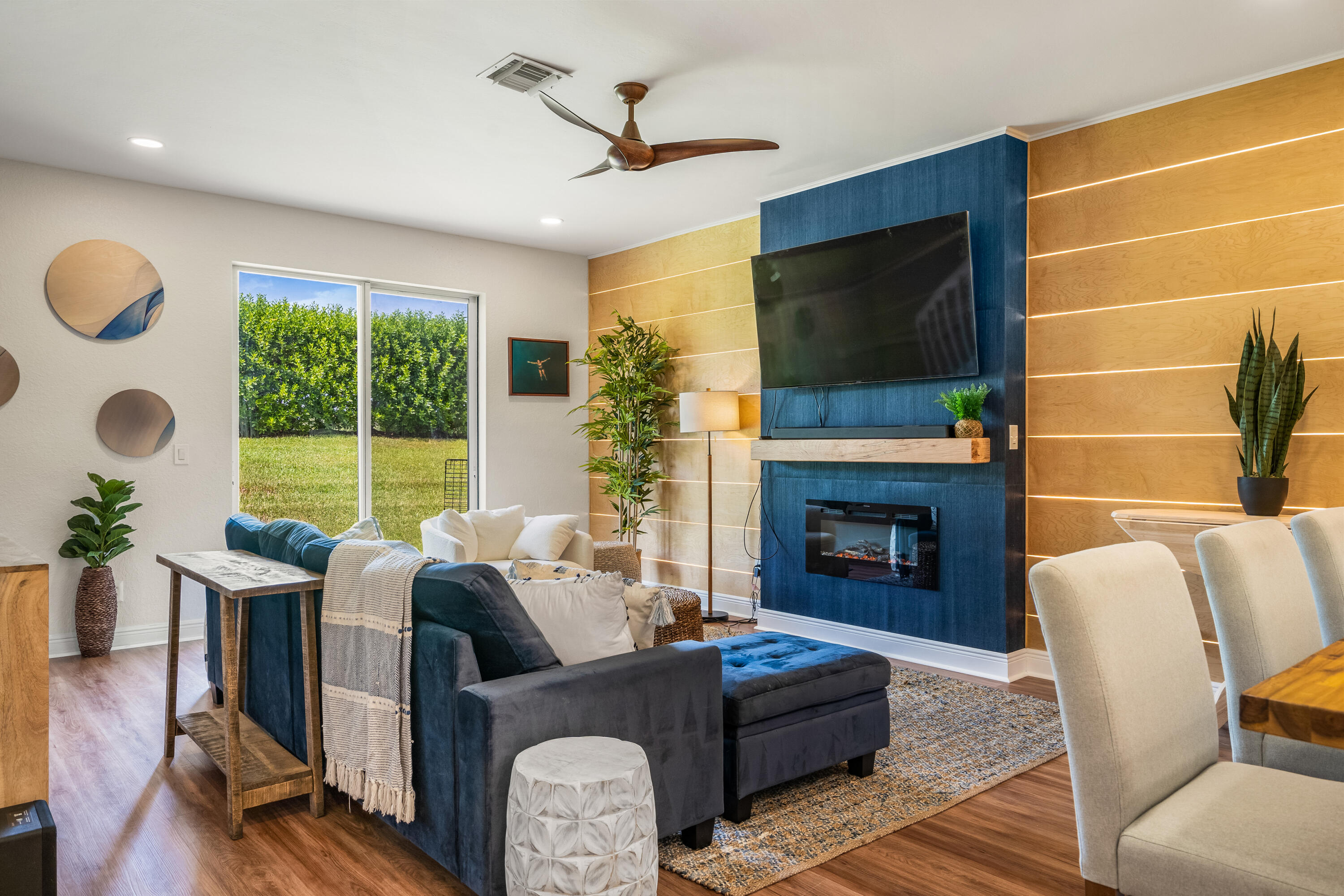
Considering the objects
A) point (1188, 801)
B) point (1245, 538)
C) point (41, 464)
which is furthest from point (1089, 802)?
point (41, 464)

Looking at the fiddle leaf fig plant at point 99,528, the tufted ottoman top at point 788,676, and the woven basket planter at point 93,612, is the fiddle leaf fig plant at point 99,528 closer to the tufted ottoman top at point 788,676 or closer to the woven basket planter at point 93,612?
the woven basket planter at point 93,612

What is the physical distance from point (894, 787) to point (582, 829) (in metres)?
1.44

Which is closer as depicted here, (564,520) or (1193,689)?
(1193,689)

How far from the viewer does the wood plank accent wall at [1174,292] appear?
3.45 m

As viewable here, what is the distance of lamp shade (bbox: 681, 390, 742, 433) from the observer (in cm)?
551

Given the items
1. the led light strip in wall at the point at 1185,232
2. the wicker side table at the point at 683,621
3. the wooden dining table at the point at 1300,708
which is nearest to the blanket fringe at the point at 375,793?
the wicker side table at the point at 683,621

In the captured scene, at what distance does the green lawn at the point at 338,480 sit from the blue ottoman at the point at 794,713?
3.76 metres

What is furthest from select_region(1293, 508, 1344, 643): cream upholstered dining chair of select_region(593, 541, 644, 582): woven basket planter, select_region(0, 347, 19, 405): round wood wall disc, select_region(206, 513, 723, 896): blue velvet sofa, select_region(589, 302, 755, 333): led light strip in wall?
select_region(0, 347, 19, 405): round wood wall disc

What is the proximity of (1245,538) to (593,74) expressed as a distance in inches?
116

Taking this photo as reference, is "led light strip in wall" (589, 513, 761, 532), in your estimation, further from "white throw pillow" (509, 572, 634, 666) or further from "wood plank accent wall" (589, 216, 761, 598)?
"white throw pillow" (509, 572, 634, 666)

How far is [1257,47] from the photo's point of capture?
3.33 m

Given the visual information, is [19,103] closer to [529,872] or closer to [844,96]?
[844,96]

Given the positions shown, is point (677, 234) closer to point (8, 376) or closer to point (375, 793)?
point (8, 376)

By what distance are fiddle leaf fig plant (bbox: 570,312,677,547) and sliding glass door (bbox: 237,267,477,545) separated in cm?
109
